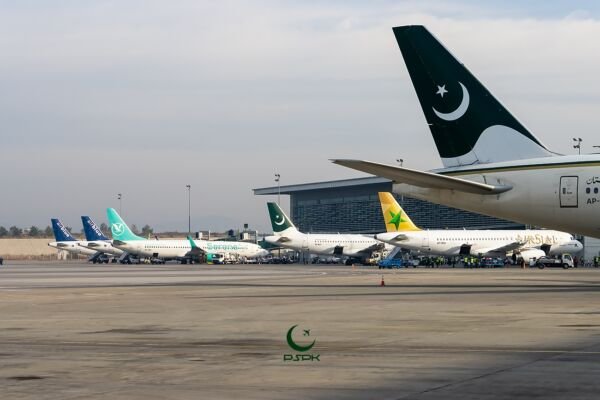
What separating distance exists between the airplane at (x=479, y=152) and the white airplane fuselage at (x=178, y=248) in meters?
112

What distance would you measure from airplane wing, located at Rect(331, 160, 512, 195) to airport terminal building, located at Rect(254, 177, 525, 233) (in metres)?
121

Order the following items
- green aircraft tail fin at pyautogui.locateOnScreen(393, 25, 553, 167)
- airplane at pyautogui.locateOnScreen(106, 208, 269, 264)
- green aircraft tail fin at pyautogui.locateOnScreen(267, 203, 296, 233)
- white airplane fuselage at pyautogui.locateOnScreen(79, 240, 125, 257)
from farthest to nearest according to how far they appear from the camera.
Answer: white airplane fuselage at pyautogui.locateOnScreen(79, 240, 125, 257)
airplane at pyautogui.locateOnScreen(106, 208, 269, 264)
green aircraft tail fin at pyautogui.locateOnScreen(267, 203, 296, 233)
green aircraft tail fin at pyautogui.locateOnScreen(393, 25, 553, 167)

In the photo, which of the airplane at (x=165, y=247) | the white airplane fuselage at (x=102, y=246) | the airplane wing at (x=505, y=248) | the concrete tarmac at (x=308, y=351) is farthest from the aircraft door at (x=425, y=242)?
the concrete tarmac at (x=308, y=351)

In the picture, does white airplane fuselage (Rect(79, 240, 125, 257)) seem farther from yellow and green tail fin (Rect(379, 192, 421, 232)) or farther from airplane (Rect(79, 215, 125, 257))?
yellow and green tail fin (Rect(379, 192, 421, 232))

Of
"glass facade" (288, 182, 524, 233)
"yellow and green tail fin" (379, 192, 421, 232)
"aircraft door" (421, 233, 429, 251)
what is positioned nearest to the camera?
"yellow and green tail fin" (379, 192, 421, 232)

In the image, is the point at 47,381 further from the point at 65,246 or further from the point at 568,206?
the point at 65,246

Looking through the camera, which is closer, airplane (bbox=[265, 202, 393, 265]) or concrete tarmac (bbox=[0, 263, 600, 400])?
concrete tarmac (bbox=[0, 263, 600, 400])

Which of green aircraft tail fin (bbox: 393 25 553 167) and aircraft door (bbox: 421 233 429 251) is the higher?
green aircraft tail fin (bbox: 393 25 553 167)

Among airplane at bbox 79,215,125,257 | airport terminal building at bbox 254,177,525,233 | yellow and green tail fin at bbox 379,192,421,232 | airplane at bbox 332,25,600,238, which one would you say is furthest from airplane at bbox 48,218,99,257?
airplane at bbox 332,25,600,238

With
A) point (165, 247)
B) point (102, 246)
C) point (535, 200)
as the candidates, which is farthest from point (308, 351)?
point (102, 246)

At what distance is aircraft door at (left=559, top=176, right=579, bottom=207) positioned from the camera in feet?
128

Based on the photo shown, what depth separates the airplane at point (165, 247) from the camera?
150 metres

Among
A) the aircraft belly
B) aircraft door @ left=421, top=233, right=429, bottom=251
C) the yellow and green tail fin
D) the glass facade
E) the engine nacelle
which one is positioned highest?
the glass facade

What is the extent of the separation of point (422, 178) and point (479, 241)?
81.9 meters
